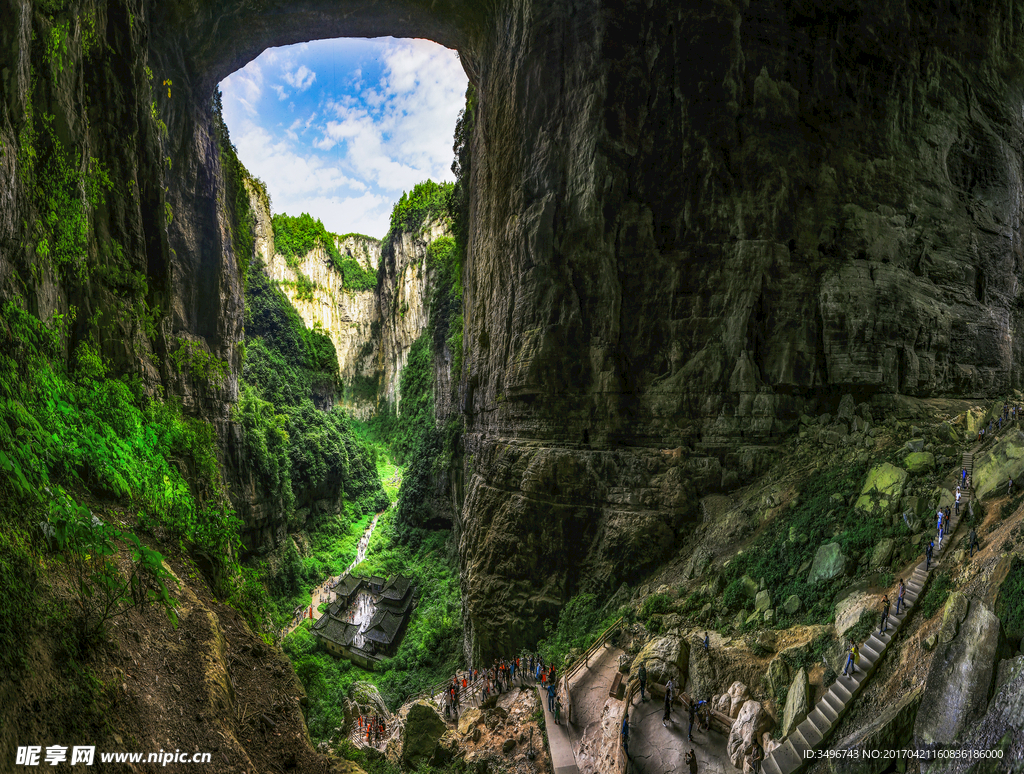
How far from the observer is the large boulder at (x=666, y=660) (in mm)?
9023

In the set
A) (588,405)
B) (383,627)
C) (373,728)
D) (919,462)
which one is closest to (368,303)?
(383,627)

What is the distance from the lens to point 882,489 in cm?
1011

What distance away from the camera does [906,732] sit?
17.1 feet

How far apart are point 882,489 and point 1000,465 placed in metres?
2.16

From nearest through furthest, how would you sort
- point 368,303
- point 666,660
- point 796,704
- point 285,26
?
point 796,704 < point 666,660 < point 285,26 < point 368,303

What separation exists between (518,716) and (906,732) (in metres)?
8.59

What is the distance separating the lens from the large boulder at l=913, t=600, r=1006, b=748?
4652 mm

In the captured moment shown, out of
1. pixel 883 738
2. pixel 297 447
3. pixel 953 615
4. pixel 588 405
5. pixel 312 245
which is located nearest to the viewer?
pixel 883 738

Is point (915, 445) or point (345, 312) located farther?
point (345, 312)

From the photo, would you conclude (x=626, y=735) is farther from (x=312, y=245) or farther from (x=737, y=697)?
(x=312, y=245)

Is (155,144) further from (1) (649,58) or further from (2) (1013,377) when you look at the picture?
(2) (1013,377)

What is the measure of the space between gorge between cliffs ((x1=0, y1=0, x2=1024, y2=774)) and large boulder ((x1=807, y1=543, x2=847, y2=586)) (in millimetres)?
116

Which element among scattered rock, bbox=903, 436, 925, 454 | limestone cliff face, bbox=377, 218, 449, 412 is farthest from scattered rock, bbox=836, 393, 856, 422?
limestone cliff face, bbox=377, 218, 449, 412

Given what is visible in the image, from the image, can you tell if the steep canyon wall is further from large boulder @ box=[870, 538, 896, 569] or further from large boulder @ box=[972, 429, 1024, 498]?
large boulder @ box=[972, 429, 1024, 498]
